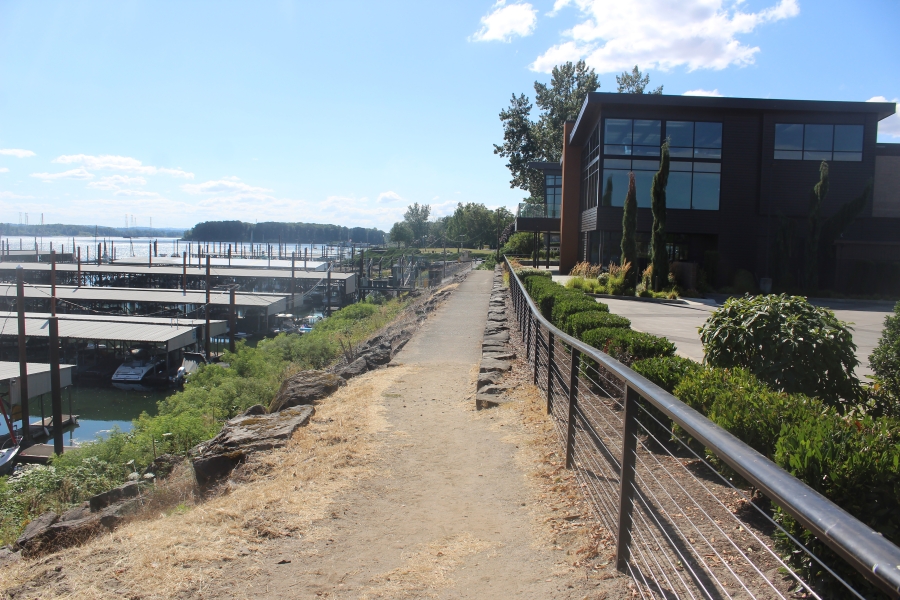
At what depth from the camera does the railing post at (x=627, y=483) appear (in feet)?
10.6

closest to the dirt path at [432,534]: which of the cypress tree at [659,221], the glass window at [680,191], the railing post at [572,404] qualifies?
the railing post at [572,404]

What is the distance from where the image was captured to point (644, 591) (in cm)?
303

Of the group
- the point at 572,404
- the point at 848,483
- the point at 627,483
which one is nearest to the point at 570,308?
the point at 572,404

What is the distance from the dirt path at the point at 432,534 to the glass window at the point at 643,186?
71.5ft

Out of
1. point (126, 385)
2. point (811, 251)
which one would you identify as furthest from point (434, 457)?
point (126, 385)

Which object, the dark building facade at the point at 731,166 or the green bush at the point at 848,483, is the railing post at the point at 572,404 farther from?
the dark building facade at the point at 731,166

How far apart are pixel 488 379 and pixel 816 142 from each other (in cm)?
2464

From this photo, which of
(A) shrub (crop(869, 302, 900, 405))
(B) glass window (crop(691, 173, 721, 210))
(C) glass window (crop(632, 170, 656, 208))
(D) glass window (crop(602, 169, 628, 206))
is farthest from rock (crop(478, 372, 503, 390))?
(B) glass window (crop(691, 173, 721, 210))

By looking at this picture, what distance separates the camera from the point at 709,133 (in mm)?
26719

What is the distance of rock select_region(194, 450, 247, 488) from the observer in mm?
5910

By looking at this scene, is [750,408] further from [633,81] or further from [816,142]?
[633,81]

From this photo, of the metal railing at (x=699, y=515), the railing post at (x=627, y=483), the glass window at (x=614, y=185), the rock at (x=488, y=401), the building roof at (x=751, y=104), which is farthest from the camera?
the glass window at (x=614, y=185)

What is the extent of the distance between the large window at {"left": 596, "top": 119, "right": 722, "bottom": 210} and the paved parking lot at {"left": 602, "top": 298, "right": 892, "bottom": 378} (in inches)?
247

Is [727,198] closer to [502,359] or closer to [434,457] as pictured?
[502,359]
